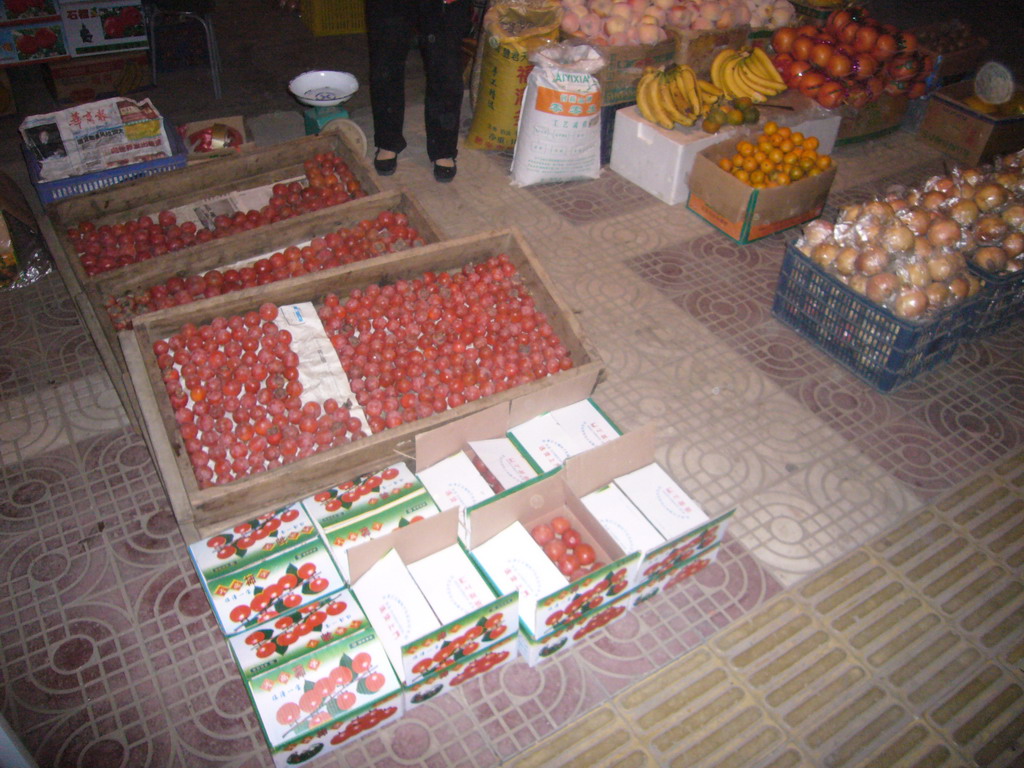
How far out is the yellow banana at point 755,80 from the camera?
4559 mm

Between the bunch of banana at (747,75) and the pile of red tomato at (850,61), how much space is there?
0.37 ft

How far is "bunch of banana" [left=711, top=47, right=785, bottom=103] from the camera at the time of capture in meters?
4.56

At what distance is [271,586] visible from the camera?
6.66 ft

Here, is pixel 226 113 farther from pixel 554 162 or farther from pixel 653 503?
pixel 653 503

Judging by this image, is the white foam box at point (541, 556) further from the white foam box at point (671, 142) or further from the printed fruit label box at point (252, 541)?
the white foam box at point (671, 142)

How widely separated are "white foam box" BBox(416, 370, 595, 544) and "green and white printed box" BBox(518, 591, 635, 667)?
36 cm

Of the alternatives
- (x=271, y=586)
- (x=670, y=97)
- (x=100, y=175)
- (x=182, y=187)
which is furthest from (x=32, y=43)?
(x=271, y=586)

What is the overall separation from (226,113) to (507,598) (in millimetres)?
4355

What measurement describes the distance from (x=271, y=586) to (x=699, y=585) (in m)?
1.37

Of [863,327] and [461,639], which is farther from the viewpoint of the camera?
[863,327]

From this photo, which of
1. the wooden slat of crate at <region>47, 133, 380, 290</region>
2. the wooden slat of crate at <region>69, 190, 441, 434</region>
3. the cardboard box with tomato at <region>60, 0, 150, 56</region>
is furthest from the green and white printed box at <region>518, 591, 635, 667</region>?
the cardboard box with tomato at <region>60, 0, 150, 56</region>

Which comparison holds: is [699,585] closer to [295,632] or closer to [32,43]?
[295,632]

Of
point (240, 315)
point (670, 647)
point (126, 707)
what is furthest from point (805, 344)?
point (126, 707)

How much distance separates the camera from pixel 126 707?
2.05 meters
